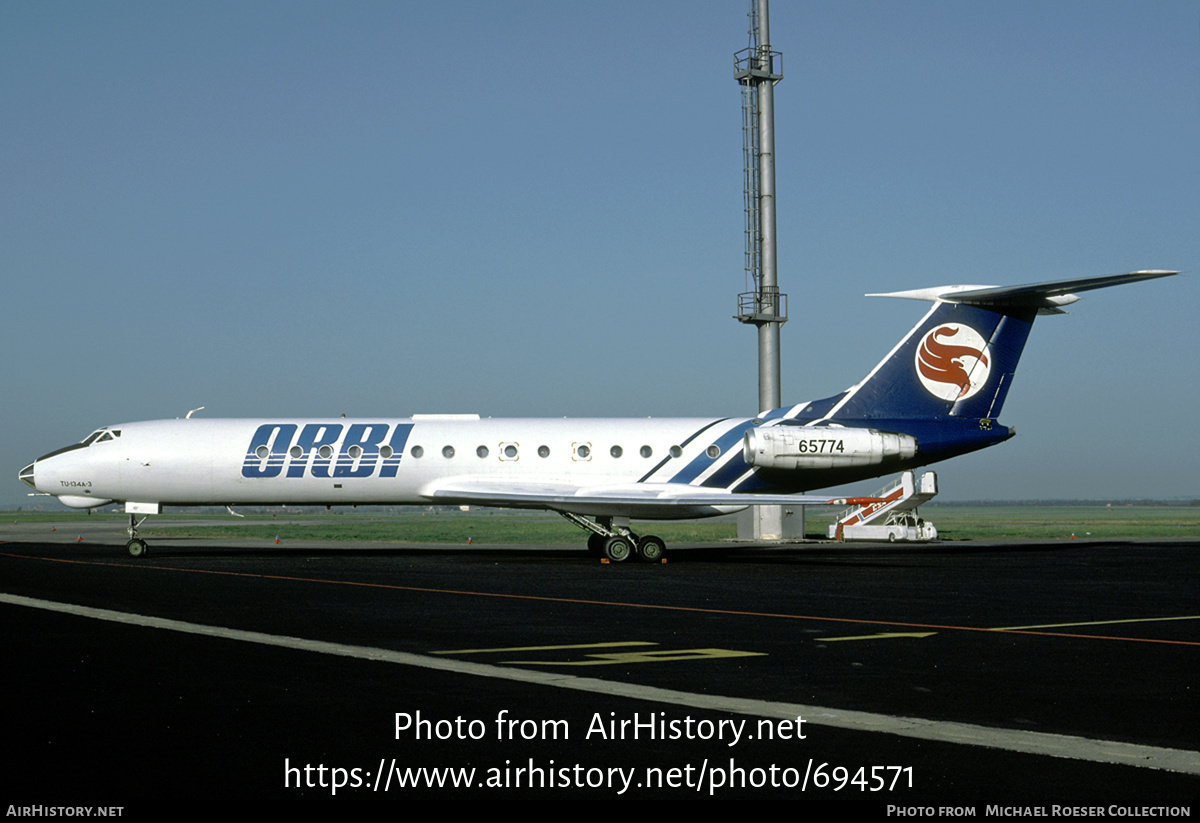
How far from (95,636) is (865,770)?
923 centimetres

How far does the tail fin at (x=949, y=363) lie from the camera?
93.7 ft

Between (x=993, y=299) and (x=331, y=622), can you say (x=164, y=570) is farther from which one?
(x=993, y=299)

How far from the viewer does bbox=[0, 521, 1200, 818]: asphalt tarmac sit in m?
5.94

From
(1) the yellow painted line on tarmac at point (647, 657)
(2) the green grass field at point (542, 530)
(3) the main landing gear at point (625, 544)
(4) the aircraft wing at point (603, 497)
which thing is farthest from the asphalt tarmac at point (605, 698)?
(2) the green grass field at point (542, 530)

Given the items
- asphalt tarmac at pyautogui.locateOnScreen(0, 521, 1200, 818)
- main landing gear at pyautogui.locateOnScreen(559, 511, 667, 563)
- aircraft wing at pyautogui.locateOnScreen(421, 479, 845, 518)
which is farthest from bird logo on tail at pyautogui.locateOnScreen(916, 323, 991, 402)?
asphalt tarmac at pyautogui.locateOnScreen(0, 521, 1200, 818)

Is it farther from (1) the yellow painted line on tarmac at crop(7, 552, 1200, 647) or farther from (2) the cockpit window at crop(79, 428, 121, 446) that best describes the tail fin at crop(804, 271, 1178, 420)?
(2) the cockpit window at crop(79, 428, 121, 446)

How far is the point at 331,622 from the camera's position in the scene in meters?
13.7

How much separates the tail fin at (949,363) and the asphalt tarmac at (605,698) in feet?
35.7

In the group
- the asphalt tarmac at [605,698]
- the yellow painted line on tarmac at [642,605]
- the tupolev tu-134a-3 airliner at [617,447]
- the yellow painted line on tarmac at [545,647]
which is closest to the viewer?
the asphalt tarmac at [605,698]

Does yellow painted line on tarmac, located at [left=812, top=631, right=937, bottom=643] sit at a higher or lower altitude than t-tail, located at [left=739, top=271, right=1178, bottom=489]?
lower

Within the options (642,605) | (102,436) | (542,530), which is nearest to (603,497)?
(642,605)

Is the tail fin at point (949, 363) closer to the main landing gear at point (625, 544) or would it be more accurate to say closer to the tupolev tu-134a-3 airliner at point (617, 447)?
the tupolev tu-134a-3 airliner at point (617, 447)

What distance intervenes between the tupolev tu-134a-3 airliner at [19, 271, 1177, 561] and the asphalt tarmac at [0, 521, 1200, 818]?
10.2 m

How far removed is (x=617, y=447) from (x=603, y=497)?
7.15 feet
